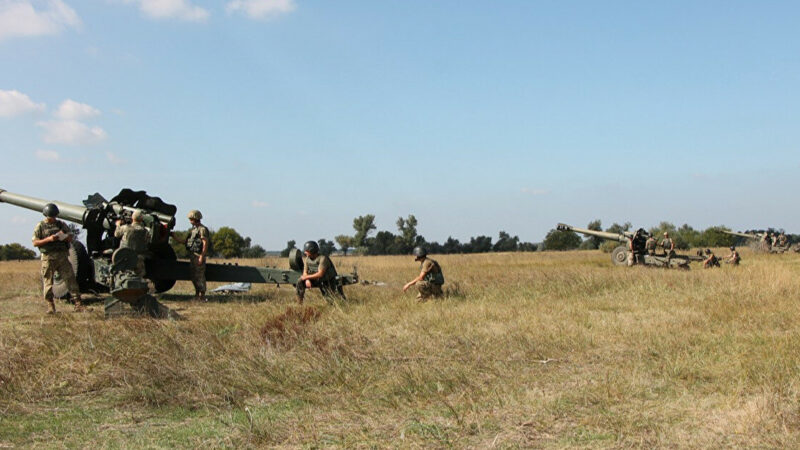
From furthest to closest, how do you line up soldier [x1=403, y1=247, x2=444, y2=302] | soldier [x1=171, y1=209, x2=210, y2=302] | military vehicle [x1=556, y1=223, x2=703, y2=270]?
military vehicle [x1=556, y1=223, x2=703, y2=270], soldier [x1=171, y1=209, x2=210, y2=302], soldier [x1=403, y1=247, x2=444, y2=302]

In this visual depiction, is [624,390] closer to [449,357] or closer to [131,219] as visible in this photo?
[449,357]

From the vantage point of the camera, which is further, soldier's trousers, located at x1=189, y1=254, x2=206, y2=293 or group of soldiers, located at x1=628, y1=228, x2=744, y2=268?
group of soldiers, located at x1=628, y1=228, x2=744, y2=268

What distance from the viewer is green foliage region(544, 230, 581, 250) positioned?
48625 mm

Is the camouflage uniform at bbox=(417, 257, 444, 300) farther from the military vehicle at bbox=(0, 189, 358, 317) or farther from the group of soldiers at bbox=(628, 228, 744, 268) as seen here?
the group of soldiers at bbox=(628, 228, 744, 268)

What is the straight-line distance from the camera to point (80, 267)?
11531mm

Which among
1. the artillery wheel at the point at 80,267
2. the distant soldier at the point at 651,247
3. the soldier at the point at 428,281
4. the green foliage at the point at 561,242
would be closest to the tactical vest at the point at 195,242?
the artillery wheel at the point at 80,267

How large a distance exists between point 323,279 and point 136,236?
319 cm

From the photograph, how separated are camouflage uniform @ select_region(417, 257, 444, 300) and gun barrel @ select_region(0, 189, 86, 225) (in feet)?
20.4

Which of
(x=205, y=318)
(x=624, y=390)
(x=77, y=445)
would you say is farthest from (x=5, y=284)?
(x=624, y=390)

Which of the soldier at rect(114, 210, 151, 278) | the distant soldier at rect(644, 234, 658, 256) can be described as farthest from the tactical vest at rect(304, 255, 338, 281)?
the distant soldier at rect(644, 234, 658, 256)

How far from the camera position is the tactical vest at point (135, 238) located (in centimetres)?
1042

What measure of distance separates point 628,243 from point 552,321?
15.1 m

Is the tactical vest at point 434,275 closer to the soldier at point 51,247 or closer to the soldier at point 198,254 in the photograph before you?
the soldier at point 198,254

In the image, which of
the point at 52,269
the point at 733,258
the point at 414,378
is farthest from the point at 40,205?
the point at 733,258
